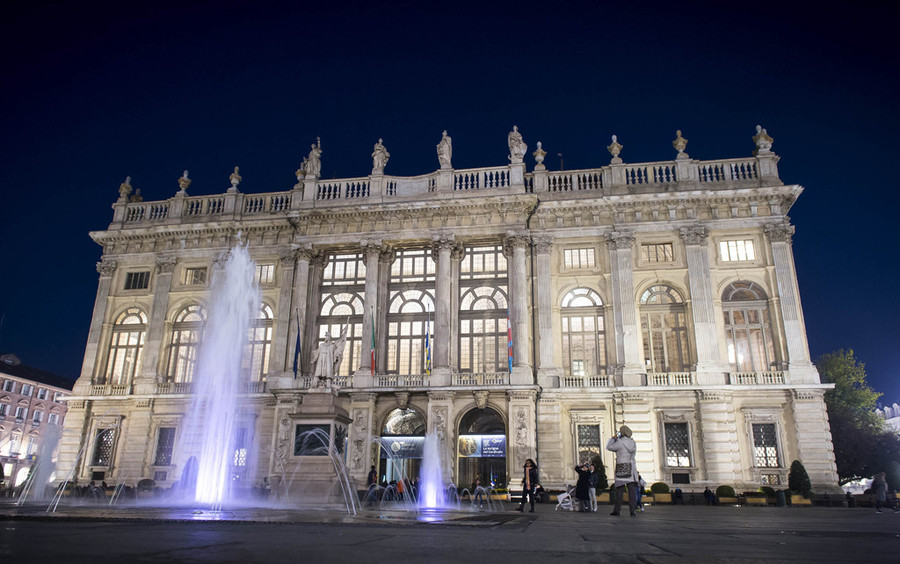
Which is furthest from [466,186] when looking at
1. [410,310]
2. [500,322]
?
[500,322]

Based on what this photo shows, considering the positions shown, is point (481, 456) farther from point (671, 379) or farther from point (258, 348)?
point (258, 348)

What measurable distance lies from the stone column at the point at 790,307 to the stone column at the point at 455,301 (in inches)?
581

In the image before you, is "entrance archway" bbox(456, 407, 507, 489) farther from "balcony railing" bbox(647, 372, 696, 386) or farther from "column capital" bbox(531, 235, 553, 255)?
"column capital" bbox(531, 235, 553, 255)

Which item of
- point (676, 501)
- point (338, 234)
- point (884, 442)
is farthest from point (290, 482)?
point (884, 442)

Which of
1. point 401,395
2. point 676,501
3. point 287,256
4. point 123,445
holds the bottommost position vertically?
point 676,501

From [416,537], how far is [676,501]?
68.8 feet

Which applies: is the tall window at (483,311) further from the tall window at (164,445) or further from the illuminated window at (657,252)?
the tall window at (164,445)

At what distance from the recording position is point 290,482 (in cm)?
1542

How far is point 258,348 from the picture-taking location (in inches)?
1254

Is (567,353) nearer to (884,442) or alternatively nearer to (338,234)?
(338,234)

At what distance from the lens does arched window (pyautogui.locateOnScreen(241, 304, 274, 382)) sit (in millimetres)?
31484

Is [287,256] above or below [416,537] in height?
above

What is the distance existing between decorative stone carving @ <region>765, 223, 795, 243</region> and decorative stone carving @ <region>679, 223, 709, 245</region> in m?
2.82

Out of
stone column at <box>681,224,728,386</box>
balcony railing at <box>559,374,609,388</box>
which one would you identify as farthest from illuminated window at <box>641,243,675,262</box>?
balcony railing at <box>559,374,609,388</box>
